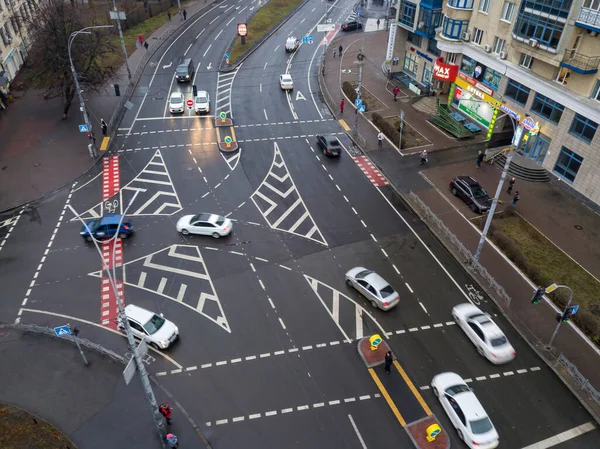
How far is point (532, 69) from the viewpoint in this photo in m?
42.3

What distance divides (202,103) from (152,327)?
3364 cm

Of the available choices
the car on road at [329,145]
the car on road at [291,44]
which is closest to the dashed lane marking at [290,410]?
the car on road at [329,145]

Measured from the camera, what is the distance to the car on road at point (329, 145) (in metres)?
45.9

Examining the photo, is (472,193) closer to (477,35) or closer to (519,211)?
(519,211)

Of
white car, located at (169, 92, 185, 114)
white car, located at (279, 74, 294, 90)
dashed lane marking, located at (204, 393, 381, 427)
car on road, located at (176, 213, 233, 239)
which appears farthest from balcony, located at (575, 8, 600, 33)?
white car, located at (169, 92, 185, 114)

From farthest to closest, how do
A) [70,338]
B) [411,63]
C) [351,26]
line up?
[351,26] < [411,63] < [70,338]

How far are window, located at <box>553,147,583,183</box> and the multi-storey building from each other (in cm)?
8

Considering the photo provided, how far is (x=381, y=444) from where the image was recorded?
22.9m

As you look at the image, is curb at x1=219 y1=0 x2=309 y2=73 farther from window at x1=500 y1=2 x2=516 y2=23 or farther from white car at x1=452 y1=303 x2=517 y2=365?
white car at x1=452 y1=303 x2=517 y2=365

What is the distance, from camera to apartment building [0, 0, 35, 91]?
5619 centimetres

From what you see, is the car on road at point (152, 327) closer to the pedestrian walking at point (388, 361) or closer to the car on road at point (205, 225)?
the car on road at point (205, 225)

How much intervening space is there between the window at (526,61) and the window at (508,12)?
382 cm

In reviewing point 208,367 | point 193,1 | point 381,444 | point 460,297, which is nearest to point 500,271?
point 460,297

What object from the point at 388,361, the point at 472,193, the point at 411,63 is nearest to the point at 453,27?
the point at 411,63
